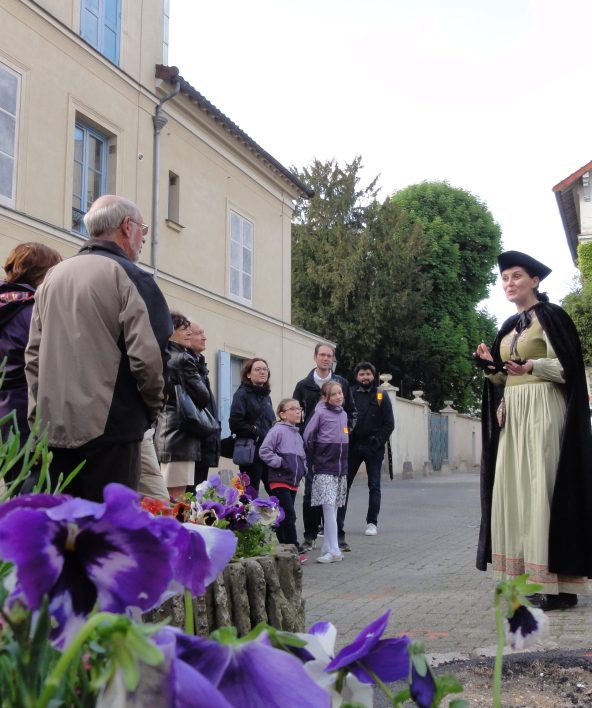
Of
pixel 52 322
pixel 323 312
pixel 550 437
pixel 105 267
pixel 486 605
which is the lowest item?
pixel 486 605

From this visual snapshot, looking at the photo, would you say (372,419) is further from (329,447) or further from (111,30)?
(111,30)

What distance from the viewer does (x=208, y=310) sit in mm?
19750

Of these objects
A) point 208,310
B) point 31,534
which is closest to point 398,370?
point 208,310

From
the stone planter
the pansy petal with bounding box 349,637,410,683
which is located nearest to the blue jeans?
the stone planter

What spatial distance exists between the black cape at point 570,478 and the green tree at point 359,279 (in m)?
36.1

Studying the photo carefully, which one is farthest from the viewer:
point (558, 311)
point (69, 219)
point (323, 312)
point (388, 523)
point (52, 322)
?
point (323, 312)

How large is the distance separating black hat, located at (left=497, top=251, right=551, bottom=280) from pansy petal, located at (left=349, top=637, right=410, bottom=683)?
17.2 feet

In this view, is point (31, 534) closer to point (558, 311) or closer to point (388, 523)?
point (558, 311)

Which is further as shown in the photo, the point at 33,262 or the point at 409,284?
the point at 409,284

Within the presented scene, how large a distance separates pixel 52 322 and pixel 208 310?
1606 cm

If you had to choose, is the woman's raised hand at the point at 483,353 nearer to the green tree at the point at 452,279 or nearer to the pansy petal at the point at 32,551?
the pansy petal at the point at 32,551

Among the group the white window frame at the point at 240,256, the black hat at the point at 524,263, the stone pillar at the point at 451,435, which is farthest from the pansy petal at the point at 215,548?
the stone pillar at the point at 451,435

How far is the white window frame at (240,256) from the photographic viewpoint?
21.1m

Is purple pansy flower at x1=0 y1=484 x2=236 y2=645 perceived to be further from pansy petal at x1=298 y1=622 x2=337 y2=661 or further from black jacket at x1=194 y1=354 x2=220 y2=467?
black jacket at x1=194 y1=354 x2=220 y2=467
